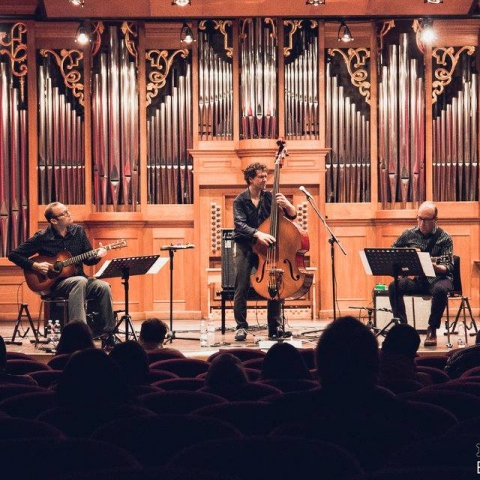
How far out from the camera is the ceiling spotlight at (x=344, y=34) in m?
11.1

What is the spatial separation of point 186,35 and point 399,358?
305 inches

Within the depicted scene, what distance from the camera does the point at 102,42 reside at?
11.7 meters

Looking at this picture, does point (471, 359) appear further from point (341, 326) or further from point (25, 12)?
point (25, 12)

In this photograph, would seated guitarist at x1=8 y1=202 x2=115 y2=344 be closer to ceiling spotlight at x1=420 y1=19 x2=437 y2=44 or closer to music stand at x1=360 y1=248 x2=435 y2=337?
music stand at x1=360 y1=248 x2=435 y2=337

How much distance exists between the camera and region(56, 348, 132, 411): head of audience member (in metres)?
3.29

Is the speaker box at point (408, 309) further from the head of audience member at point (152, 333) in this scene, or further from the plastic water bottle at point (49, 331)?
the head of audience member at point (152, 333)

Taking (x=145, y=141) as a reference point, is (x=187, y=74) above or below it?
above

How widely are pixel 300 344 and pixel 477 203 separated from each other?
452cm

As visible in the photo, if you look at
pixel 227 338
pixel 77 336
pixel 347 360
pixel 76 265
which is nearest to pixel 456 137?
pixel 227 338

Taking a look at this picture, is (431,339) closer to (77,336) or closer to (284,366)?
(77,336)

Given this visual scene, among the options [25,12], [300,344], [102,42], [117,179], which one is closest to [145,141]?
[117,179]

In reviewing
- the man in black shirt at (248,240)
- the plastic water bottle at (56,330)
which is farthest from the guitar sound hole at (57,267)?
the man in black shirt at (248,240)

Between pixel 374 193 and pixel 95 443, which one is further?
pixel 374 193

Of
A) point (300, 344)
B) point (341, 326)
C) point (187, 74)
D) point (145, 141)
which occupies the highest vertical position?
point (187, 74)
